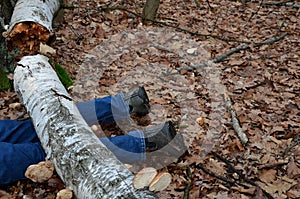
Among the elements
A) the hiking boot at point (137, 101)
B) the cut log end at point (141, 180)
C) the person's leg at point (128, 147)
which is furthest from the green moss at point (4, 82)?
the cut log end at point (141, 180)

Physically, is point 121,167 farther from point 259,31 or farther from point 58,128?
point 259,31

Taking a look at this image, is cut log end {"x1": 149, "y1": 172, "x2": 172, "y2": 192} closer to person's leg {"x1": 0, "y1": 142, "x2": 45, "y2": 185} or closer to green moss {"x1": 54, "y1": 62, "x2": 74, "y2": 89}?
person's leg {"x1": 0, "y1": 142, "x2": 45, "y2": 185}

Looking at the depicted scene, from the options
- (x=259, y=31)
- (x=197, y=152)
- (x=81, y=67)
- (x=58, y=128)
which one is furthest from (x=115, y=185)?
(x=259, y=31)

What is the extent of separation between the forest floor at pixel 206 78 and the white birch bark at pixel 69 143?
1.84 ft

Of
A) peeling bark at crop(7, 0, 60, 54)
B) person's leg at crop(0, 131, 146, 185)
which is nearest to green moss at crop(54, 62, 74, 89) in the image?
peeling bark at crop(7, 0, 60, 54)

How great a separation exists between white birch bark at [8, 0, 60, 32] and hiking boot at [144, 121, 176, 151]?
159 cm

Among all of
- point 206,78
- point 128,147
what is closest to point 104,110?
point 128,147

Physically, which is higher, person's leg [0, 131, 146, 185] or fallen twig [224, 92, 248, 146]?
fallen twig [224, 92, 248, 146]

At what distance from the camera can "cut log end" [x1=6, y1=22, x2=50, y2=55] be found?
373cm

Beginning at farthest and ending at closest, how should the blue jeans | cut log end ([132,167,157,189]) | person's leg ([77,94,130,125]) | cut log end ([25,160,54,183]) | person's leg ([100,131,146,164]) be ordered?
person's leg ([77,94,130,125])
person's leg ([100,131,146,164])
the blue jeans
cut log end ([25,160,54,183])
cut log end ([132,167,157,189])

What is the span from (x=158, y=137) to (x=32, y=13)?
6.20 feet

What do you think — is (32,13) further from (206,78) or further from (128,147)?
(206,78)

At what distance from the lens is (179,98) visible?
4598 millimetres

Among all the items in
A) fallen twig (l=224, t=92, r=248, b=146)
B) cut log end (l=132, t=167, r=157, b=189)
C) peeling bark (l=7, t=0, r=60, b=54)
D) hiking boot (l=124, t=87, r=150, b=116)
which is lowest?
fallen twig (l=224, t=92, r=248, b=146)
